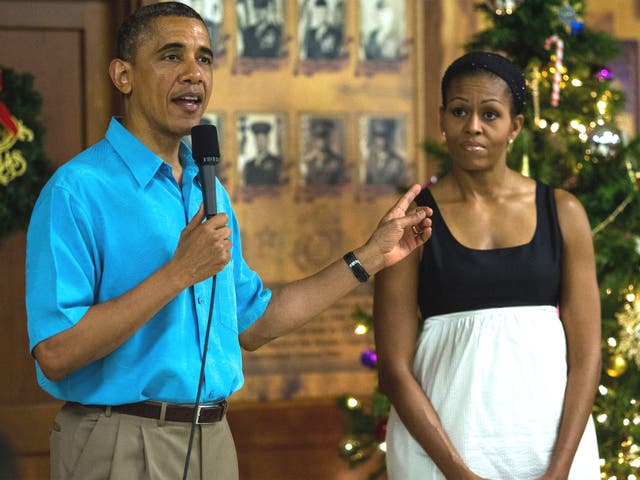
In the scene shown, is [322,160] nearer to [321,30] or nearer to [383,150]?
[383,150]

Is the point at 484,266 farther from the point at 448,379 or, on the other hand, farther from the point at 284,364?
the point at 284,364

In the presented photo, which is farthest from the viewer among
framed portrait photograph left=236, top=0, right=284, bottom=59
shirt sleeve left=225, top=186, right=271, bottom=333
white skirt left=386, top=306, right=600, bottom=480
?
framed portrait photograph left=236, top=0, right=284, bottom=59

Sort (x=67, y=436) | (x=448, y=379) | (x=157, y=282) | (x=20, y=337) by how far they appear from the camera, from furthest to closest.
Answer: (x=20, y=337), (x=448, y=379), (x=67, y=436), (x=157, y=282)

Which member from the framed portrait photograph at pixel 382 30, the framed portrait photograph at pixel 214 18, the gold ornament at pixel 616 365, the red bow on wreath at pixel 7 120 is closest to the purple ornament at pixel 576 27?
the framed portrait photograph at pixel 382 30

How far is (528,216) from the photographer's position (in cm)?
235

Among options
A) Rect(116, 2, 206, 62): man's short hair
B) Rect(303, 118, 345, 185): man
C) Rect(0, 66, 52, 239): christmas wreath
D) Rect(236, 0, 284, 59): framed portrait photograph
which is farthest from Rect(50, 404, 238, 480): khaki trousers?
Rect(236, 0, 284, 59): framed portrait photograph

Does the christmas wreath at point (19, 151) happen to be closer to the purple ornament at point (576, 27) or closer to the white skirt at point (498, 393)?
the white skirt at point (498, 393)

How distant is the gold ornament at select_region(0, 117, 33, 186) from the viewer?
3.39 meters

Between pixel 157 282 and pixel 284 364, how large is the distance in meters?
2.46

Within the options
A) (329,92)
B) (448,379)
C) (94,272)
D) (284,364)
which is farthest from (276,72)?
(94,272)

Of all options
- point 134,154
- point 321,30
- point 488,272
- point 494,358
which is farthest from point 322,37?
point 134,154

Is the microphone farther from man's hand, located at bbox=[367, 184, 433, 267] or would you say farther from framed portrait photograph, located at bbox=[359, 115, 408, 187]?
framed portrait photograph, located at bbox=[359, 115, 408, 187]

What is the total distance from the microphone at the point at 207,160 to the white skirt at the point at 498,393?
0.87 m

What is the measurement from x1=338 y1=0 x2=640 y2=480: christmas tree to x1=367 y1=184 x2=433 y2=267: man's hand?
4.16ft
